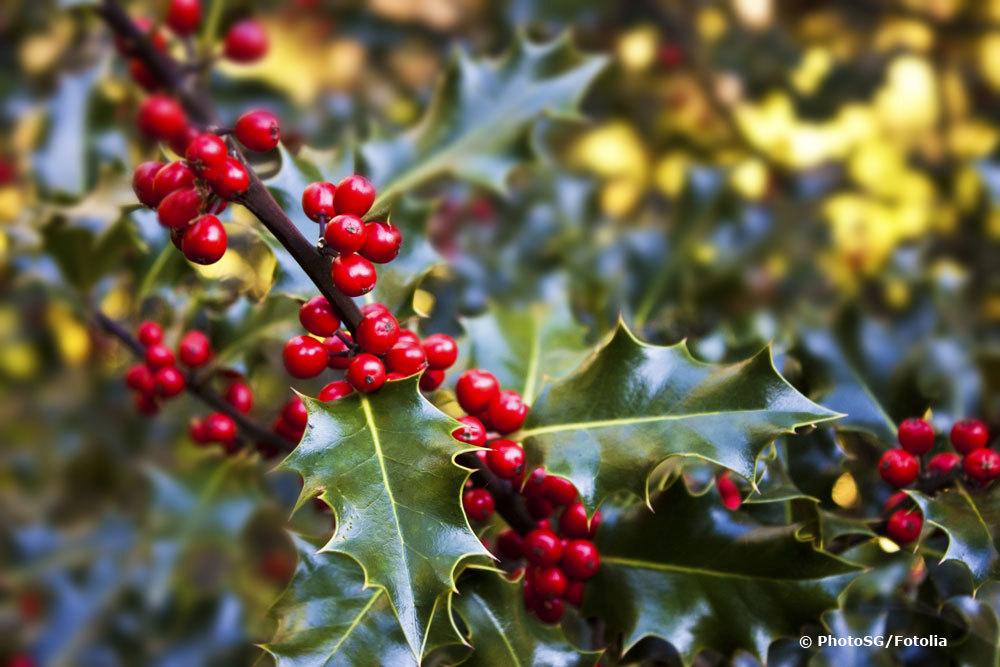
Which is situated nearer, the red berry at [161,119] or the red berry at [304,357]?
the red berry at [304,357]

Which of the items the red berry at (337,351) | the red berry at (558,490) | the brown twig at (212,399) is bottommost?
the red berry at (558,490)

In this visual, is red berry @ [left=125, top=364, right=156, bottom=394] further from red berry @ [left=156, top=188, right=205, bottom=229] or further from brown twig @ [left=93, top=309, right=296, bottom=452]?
red berry @ [left=156, top=188, right=205, bottom=229]

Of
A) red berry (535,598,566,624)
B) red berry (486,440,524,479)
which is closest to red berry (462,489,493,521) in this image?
red berry (486,440,524,479)

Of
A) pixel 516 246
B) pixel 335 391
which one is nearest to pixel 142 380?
pixel 335 391

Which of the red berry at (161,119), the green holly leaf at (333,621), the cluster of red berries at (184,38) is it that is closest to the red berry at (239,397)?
the green holly leaf at (333,621)

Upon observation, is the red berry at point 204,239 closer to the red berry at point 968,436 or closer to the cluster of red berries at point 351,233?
the cluster of red berries at point 351,233

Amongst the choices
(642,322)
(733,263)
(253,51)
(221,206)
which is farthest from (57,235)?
(733,263)
